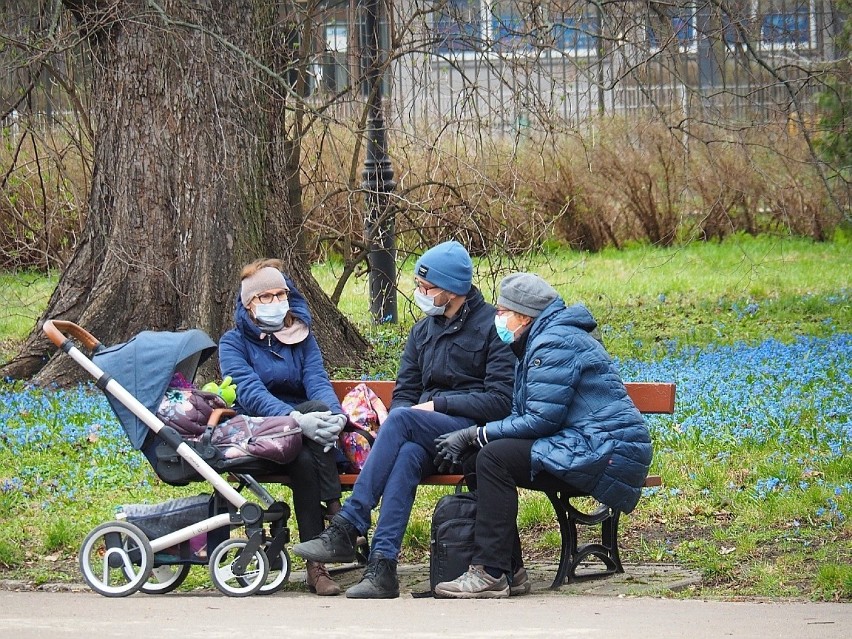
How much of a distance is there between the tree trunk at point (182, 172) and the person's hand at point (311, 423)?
13.6ft

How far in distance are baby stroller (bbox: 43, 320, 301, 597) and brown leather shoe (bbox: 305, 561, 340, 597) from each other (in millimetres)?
105

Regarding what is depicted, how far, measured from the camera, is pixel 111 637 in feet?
15.4

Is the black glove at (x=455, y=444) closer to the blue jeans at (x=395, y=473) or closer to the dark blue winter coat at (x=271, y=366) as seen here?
the blue jeans at (x=395, y=473)

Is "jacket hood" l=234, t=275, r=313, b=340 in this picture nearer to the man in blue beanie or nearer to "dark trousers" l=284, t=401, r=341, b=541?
the man in blue beanie

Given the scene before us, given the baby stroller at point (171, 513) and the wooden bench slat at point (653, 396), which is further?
the wooden bench slat at point (653, 396)

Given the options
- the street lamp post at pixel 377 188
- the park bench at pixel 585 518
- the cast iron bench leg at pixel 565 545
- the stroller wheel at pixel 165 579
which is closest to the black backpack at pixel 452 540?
the park bench at pixel 585 518

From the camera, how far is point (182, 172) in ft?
32.6

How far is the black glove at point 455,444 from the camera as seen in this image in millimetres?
5648

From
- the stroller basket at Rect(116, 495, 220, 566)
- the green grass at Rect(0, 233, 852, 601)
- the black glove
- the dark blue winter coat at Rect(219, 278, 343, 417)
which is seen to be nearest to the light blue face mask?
the black glove

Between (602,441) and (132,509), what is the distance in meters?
1.93

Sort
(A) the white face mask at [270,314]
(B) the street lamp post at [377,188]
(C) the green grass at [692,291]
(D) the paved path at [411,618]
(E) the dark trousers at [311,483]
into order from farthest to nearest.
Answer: (C) the green grass at [692,291] → (B) the street lamp post at [377,188] → (A) the white face mask at [270,314] → (E) the dark trousers at [311,483] → (D) the paved path at [411,618]

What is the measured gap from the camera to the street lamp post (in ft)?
33.5

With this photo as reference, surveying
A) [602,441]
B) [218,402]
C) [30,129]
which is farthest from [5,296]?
[602,441]

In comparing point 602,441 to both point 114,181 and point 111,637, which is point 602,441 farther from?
point 114,181
